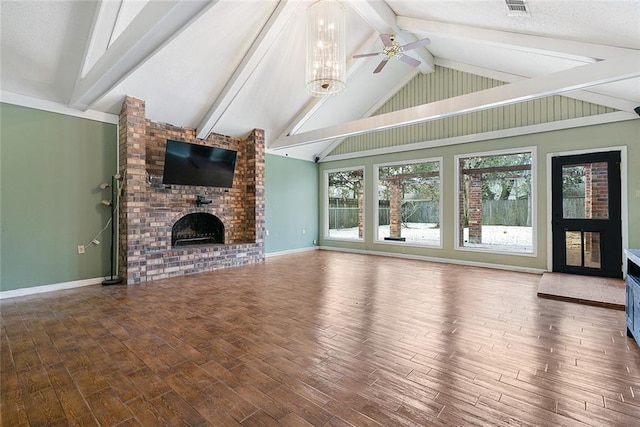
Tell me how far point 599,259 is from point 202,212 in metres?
7.55

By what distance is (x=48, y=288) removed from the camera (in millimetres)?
4512

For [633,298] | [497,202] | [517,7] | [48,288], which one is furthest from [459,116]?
[48,288]

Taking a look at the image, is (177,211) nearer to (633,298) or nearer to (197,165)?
(197,165)

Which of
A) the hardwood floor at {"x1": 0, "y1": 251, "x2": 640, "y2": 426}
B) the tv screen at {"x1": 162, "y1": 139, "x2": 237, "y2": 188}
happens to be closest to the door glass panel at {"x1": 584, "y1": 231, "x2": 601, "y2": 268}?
the hardwood floor at {"x1": 0, "y1": 251, "x2": 640, "y2": 426}

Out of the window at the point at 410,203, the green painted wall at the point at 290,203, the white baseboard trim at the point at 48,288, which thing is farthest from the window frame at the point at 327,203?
the white baseboard trim at the point at 48,288

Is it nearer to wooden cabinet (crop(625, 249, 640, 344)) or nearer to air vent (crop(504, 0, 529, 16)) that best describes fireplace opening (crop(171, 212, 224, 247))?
air vent (crop(504, 0, 529, 16))

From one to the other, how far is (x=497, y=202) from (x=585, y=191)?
141 centimetres

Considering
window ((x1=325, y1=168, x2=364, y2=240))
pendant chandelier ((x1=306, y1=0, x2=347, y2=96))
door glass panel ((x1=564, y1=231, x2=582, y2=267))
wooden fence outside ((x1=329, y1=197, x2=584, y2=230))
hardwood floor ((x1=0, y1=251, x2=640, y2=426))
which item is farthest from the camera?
window ((x1=325, y1=168, x2=364, y2=240))

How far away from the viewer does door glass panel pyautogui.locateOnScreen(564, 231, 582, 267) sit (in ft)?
17.7

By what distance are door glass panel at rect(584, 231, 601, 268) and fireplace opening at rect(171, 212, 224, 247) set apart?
281 inches

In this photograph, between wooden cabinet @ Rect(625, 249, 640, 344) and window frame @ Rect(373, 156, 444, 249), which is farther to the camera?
window frame @ Rect(373, 156, 444, 249)

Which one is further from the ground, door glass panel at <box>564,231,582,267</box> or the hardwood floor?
door glass panel at <box>564,231,582,267</box>

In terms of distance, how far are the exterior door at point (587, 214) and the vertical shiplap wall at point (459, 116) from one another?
35.3 inches

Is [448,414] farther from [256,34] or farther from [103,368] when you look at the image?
[256,34]
